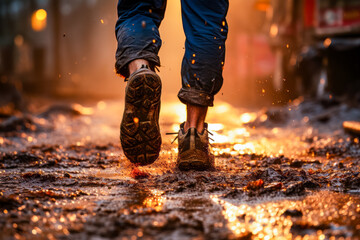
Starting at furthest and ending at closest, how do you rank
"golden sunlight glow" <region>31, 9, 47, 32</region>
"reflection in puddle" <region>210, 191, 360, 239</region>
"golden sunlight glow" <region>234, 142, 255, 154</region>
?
"golden sunlight glow" <region>31, 9, 47, 32</region> → "golden sunlight glow" <region>234, 142, 255, 154</region> → "reflection in puddle" <region>210, 191, 360, 239</region>

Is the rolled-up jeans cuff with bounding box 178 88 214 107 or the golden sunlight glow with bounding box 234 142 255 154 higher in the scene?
the rolled-up jeans cuff with bounding box 178 88 214 107

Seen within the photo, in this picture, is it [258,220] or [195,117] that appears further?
[195,117]

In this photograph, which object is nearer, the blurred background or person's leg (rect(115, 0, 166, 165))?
person's leg (rect(115, 0, 166, 165))

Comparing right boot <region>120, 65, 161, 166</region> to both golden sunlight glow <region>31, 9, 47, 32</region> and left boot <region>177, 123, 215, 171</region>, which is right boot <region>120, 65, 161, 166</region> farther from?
golden sunlight glow <region>31, 9, 47, 32</region>

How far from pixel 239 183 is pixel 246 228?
603 millimetres

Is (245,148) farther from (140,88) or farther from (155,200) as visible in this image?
(155,200)

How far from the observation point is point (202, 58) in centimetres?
205

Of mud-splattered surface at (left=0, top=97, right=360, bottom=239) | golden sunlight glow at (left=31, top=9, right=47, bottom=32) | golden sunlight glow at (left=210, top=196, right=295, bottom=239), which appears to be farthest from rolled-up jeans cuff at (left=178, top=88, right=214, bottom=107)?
golden sunlight glow at (left=31, top=9, right=47, bottom=32)

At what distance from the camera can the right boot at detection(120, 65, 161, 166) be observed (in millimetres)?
1851

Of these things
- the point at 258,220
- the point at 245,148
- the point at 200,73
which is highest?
the point at 200,73

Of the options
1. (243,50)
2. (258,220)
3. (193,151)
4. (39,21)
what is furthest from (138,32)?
(39,21)

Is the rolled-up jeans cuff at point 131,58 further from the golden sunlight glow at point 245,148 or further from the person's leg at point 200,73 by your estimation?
the golden sunlight glow at point 245,148

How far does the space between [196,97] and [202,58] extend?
184mm

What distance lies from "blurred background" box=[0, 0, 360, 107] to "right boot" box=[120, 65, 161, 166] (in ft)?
3.48
